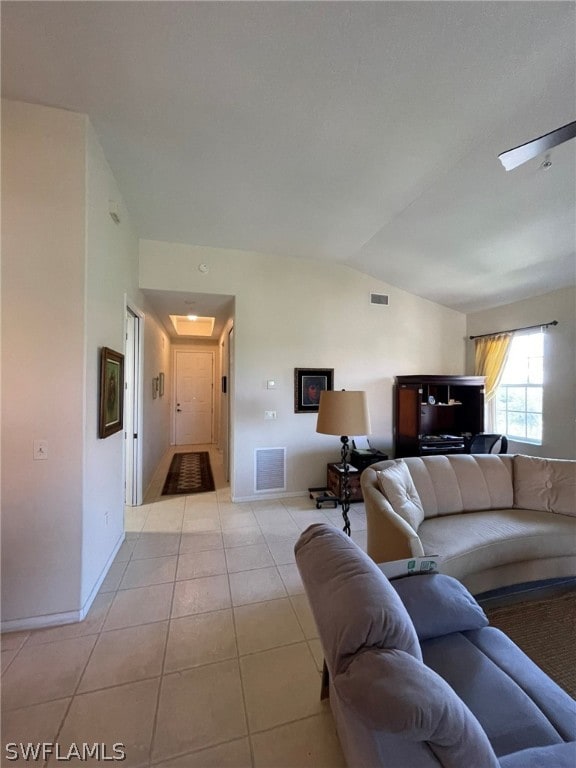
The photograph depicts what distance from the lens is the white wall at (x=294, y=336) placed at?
12.2ft

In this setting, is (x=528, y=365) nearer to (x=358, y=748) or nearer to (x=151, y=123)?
(x=358, y=748)

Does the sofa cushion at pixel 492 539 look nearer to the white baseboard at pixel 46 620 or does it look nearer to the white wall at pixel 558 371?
the white wall at pixel 558 371

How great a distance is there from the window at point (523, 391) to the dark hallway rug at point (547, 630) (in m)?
2.37

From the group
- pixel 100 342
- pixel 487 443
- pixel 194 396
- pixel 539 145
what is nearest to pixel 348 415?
pixel 539 145

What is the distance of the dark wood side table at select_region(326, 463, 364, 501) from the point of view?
3.70 metres

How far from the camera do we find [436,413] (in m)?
4.60

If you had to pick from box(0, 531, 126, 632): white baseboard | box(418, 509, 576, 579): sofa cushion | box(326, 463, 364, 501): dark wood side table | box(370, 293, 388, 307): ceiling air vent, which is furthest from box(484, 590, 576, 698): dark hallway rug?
box(370, 293, 388, 307): ceiling air vent

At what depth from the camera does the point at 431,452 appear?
4.09 m

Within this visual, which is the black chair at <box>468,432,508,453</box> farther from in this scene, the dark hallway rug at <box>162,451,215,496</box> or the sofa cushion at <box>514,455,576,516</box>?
the dark hallway rug at <box>162,451,215,496</box>

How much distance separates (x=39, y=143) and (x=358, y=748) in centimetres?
322

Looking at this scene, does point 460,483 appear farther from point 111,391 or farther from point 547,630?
point 111,391

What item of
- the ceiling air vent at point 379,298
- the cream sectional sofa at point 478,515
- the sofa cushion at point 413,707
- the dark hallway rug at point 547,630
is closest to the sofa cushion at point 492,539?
the cream sectional sofa at point 478,515

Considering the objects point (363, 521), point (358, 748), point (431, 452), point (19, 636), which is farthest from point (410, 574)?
point (431, 452)

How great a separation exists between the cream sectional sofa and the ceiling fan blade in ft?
6.51
